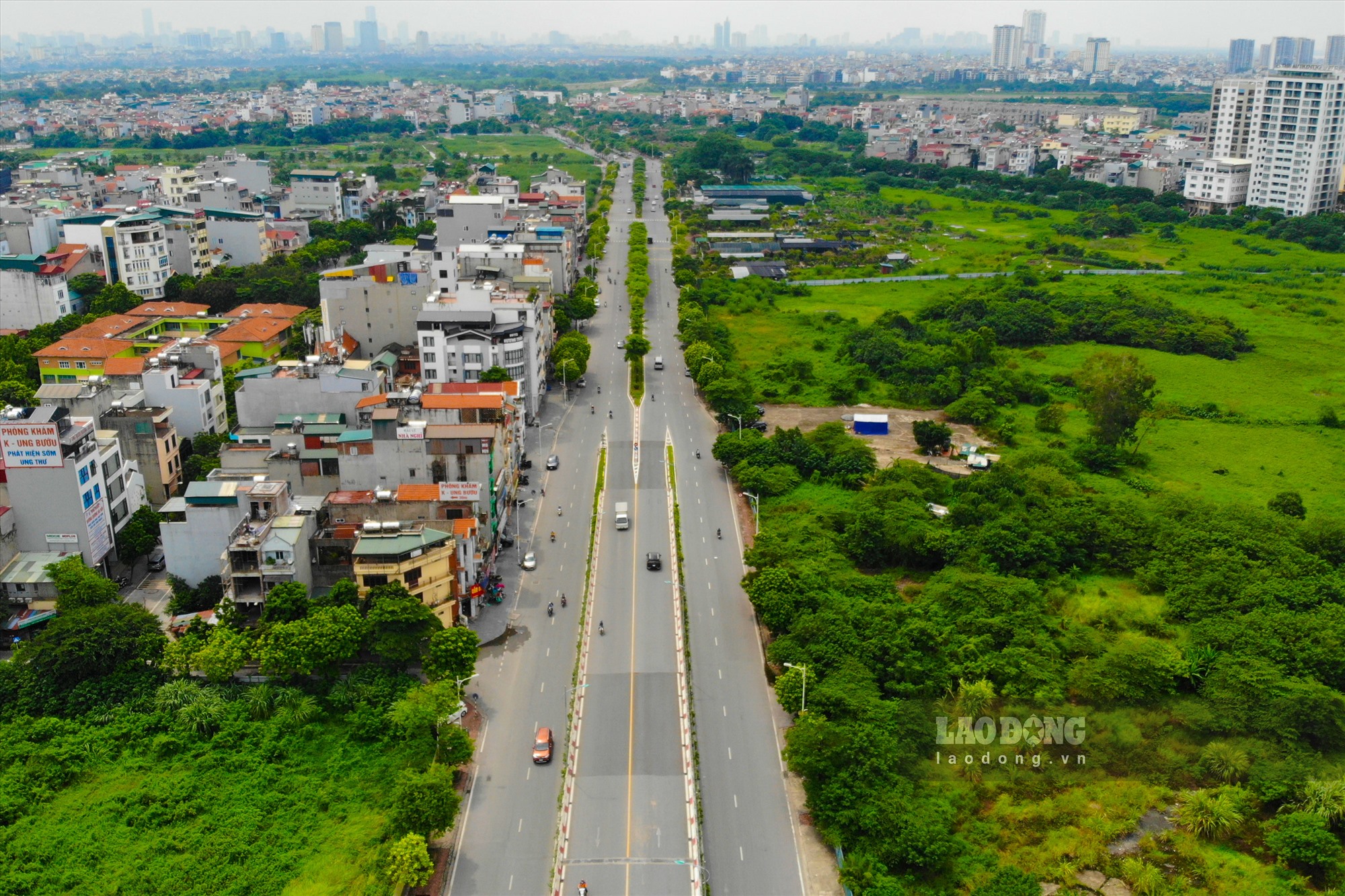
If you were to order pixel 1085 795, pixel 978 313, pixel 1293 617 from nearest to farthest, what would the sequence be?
pixel 1085 795 → pixel 1293 617 → pixel 978 313

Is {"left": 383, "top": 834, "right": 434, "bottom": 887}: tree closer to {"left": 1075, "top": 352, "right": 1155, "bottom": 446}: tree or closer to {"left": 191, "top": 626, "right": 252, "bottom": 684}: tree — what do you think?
{"left": 191, "top": 626, "right": 252, "bottom": 684}: tree

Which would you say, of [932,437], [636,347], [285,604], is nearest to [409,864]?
[285,604]

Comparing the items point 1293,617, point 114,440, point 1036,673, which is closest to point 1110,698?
point 1036,673

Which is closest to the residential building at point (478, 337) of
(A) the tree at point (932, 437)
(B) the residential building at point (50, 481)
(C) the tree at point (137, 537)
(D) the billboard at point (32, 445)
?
(C) the tree at point (137, 537)

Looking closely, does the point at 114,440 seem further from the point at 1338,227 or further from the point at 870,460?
the point at 1338,227

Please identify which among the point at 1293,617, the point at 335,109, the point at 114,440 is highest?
the point at 335,109

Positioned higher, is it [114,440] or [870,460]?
[114,440]
